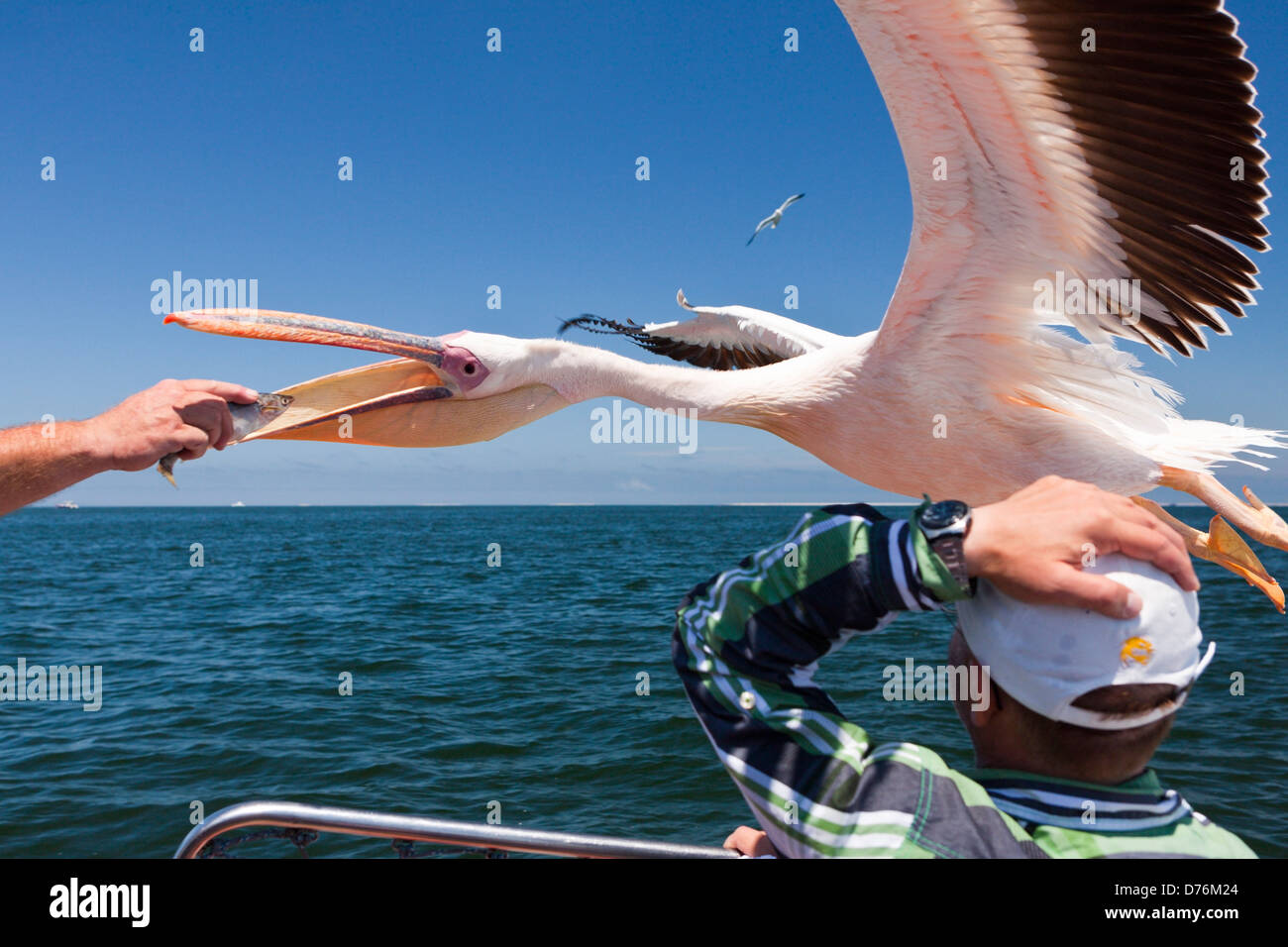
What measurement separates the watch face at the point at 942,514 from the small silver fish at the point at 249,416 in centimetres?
198

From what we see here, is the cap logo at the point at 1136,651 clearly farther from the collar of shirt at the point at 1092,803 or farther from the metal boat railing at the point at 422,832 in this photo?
the metal boat railing at the point at 422,832

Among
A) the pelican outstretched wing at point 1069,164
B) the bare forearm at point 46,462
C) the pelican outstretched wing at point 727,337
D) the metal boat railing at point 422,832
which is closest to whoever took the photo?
the metal boat railing at point 422,832

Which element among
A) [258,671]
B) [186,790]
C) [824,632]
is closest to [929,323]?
[824,632]

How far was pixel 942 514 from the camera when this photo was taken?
3.66 feet

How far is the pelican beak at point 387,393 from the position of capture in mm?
3273

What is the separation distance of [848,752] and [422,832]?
101cm

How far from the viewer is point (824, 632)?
1193mm

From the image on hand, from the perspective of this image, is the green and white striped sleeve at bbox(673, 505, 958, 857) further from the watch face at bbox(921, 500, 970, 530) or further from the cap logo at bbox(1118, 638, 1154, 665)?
the cap logo at bbox(1118, 638, 1154, 665)

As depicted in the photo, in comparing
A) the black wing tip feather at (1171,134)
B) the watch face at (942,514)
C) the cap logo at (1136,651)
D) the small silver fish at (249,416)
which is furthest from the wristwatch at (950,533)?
the black wing tip feather at (1171,134)

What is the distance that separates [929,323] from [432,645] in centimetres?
1274

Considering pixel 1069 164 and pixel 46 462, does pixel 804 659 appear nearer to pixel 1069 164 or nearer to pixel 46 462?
pixel 46 462

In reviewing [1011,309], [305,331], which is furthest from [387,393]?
[1011,309]

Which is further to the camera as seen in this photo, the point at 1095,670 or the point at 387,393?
the point at 387,393
